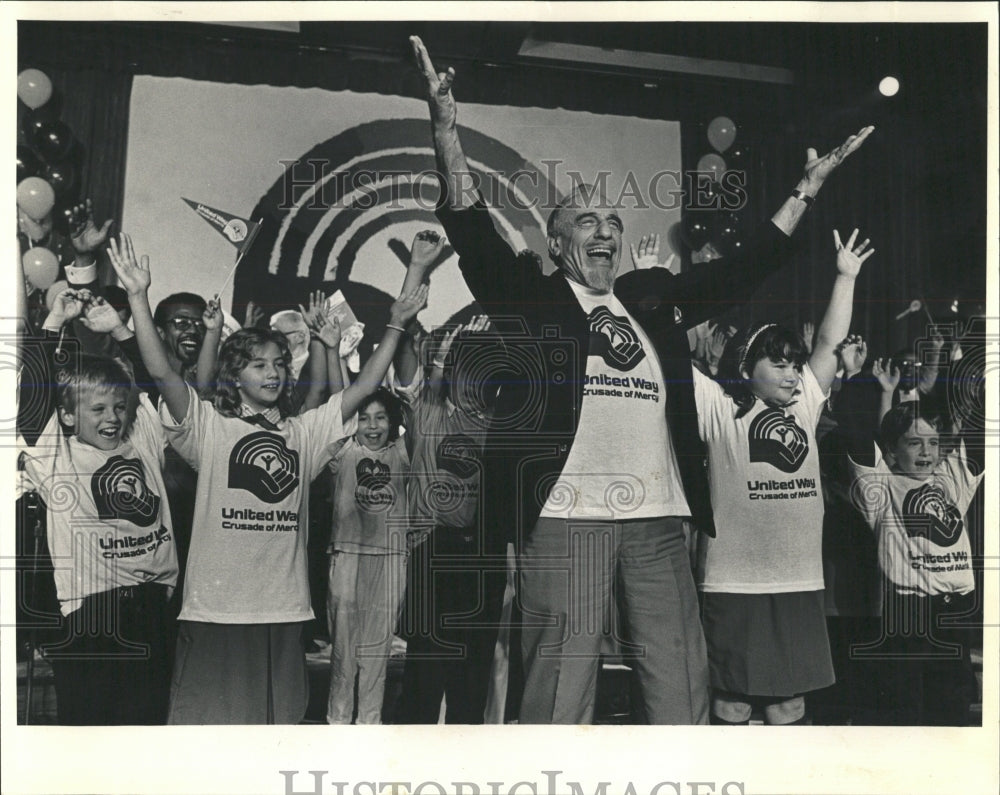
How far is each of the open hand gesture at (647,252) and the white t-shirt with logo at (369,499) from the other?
3.47 feet

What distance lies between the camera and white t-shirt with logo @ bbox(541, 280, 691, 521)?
3.64m

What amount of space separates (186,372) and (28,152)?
3.07 feet

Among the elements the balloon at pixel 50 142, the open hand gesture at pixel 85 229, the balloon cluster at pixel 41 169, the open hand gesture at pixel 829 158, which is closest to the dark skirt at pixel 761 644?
the open hand gesture at pixel 829 158

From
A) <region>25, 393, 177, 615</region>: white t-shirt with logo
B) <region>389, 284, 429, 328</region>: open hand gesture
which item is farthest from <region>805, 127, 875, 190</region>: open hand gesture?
<region>25, 393, 177, 615</region>: white t-shirt with logo

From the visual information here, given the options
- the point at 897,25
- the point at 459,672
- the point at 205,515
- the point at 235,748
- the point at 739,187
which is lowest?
the point at 235,748

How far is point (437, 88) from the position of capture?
143 inches

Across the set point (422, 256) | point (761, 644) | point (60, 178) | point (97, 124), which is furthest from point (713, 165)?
point (60, 178)

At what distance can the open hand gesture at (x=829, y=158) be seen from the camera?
12.4 feet

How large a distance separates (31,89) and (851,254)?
9.62 ft

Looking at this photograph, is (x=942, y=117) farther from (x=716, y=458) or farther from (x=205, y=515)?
(x=205, y=515)

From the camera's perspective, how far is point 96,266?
3.67 meters

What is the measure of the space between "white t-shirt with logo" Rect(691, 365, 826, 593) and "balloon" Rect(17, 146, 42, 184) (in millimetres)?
2385

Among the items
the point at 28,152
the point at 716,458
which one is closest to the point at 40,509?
the point at 28,152

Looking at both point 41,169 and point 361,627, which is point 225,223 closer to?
point 41,169
